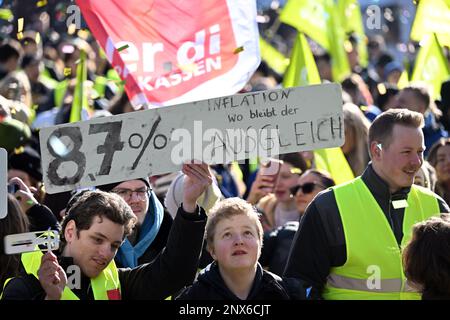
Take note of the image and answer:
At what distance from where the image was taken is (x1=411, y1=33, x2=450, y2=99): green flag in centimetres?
947

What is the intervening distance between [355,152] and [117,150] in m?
3.19

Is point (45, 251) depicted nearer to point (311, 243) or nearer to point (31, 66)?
point (311, 243)

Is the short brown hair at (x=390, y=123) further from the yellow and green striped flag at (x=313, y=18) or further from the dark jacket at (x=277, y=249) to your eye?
the yellow and green striped flag at (x=313, y=18)

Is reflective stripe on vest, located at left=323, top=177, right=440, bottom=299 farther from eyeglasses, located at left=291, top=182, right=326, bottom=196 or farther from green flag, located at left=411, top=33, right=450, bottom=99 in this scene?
green flag, located at left=411, top=33, right=450, bottom=99

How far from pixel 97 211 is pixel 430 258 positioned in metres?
1.40

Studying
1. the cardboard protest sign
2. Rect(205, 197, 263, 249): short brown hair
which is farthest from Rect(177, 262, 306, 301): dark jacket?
the cardboard protest sign

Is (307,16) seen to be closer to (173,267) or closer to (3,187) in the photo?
(173,267)

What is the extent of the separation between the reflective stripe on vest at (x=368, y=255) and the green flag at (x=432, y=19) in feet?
8.77

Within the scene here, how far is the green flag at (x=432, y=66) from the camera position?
9469 mm

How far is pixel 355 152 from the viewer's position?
7.82m

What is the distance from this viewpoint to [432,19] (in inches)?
332

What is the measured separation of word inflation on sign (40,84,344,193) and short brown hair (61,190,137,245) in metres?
0.12

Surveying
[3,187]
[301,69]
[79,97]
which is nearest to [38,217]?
[3,187]

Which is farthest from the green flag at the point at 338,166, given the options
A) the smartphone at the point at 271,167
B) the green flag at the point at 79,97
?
the green flag at the point at 79,97
